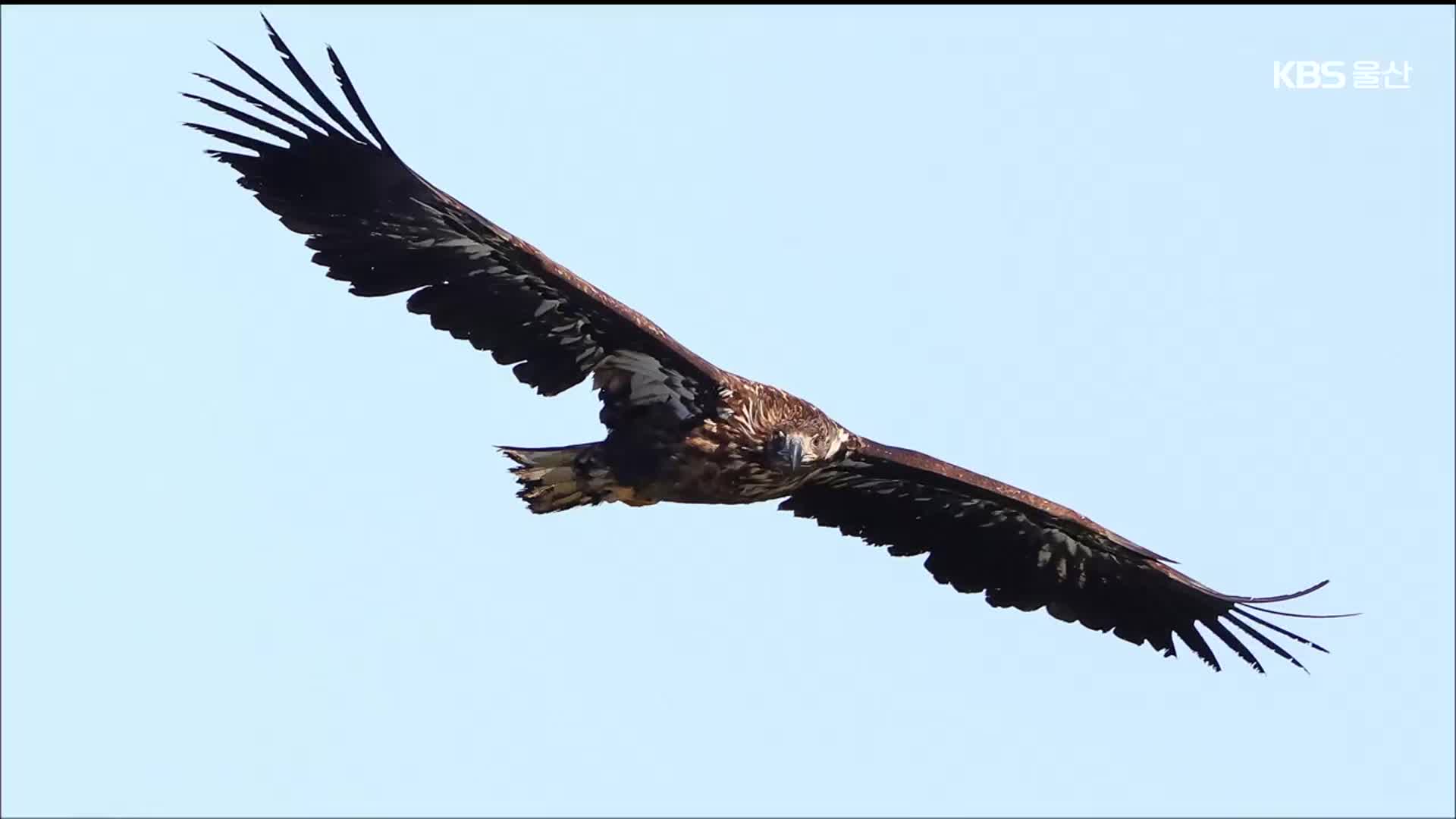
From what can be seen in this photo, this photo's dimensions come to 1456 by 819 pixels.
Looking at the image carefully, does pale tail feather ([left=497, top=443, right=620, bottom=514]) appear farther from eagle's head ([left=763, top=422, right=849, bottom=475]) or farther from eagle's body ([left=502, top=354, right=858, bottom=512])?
eagle's head ([left=763, top=422, right=849, bottom=475])

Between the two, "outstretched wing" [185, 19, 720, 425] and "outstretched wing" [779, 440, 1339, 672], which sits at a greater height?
"outstretched wing" [185, 19, 720, 425]

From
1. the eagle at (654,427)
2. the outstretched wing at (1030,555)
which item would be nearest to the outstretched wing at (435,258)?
the eagle at (654,427)

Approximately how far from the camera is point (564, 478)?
46.5 ft

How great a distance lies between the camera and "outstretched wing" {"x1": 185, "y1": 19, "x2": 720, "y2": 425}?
1276 cm

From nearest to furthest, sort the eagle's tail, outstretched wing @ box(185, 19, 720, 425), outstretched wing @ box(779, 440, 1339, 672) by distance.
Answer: outstretched wing @ box(185, 19, 720, 425) → the eagle's tail → outstretched wing @ box(779, 440, 1339, 672)

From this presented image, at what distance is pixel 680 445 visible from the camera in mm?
13859

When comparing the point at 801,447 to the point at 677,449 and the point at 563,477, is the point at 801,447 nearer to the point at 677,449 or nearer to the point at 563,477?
the point at 677,449

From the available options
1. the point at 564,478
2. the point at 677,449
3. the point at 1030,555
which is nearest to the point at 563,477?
the point at 564,478

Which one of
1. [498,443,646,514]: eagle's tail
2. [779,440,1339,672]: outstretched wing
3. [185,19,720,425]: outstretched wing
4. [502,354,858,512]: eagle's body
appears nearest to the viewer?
[185,19,720,425]: outstretched wing

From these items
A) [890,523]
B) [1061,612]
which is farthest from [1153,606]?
[890,523]

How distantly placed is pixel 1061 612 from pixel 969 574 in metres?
0.66

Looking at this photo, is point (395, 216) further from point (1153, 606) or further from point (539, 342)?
point (1153, 606)

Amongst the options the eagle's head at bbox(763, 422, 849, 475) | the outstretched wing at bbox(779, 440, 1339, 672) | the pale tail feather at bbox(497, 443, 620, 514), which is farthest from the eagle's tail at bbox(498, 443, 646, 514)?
the outstretched wing at bbox(779, 440, 1339, 672)

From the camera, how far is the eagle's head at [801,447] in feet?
45.5
